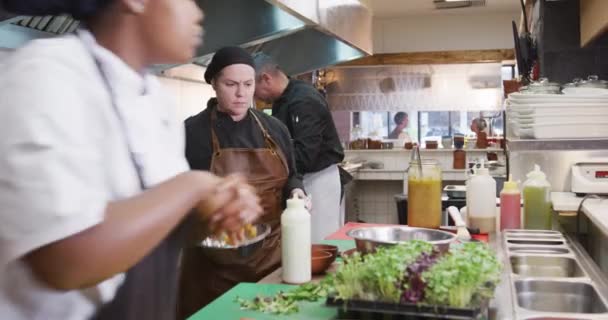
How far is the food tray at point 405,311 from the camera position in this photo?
1335 mm

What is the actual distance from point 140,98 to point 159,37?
10 cm

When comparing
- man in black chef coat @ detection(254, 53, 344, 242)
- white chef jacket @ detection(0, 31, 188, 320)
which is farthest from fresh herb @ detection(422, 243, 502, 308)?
man in black chef coat @ detection(254, 53, 344, 242)

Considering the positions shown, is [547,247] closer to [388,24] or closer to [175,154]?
[175,154]

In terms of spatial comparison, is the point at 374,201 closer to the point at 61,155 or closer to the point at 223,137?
the point at 223,137

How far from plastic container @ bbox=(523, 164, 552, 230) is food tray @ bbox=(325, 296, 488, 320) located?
1.30 m

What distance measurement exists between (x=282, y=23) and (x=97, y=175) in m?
2.24

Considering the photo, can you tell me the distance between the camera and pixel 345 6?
303 cm

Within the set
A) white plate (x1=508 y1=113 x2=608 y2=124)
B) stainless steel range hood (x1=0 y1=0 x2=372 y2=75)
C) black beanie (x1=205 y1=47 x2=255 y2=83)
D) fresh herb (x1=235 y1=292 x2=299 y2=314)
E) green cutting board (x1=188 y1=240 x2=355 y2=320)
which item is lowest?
green cutting board (x1=188 y1=240 x2=355 y2=320)

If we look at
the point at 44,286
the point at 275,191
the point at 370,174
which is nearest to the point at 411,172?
the point at 275,191

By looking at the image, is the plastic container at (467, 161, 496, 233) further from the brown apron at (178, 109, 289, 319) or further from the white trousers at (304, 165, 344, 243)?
the white trousers at (304, 165, 344, 243)

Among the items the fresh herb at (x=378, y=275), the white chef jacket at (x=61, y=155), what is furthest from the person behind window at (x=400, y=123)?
the white chef jacket at (x=61, y=155)

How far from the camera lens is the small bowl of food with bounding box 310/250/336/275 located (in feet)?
6.37

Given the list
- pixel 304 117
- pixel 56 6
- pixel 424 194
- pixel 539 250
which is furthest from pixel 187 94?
pixel 56 6

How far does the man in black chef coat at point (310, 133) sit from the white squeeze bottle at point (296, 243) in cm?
208
